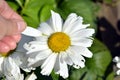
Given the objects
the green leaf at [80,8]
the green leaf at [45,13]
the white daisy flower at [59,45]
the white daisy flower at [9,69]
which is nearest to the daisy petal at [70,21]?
the white daisy flower at [59,45]

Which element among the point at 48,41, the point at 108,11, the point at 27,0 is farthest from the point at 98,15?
the point at 48,41

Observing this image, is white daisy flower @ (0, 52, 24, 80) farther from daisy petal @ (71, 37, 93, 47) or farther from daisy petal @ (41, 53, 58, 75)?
daisy petal @ (71, 37, 93, 47)

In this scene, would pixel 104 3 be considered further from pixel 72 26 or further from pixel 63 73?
pixel 63 73

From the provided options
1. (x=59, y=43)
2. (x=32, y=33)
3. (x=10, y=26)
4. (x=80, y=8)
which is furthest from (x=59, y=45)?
(x=80, y=8)

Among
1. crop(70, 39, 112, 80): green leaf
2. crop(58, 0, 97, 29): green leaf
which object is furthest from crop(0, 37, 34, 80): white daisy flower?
crop(58, 0, 97, 29): green leaf

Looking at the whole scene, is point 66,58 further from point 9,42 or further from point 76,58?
point 9,42

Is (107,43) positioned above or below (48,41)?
below
